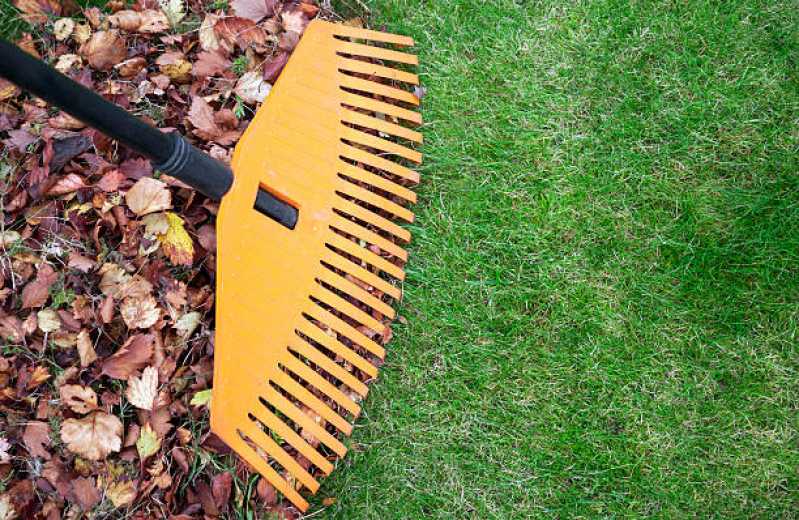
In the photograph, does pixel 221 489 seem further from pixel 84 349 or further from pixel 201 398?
pixel 84 349

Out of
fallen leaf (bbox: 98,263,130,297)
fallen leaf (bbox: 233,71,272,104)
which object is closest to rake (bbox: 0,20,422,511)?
fallen leaf (bbox: 233,71,272,104)

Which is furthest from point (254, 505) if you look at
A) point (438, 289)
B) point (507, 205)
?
point (507, 205)

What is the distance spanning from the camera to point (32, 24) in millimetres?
2107

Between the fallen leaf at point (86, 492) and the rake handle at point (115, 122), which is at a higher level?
the rake handle at point (115, 122)

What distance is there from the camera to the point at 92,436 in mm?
1767

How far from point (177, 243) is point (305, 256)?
395 mm

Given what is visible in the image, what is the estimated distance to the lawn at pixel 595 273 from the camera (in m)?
2.00

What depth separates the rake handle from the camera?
119 centimetres

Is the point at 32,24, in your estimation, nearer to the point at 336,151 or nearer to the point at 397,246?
the point at 336,151

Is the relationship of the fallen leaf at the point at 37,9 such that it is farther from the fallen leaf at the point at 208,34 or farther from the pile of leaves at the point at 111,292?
the fallen leaf at the point at 208,34

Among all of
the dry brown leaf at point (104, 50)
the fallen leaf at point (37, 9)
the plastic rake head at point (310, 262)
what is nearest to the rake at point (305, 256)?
the plastic rake head at point (310, 262)

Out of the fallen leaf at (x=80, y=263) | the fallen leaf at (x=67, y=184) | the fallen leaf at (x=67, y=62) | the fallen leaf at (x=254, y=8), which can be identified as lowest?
the fallen leaf at (x=80, y=263)

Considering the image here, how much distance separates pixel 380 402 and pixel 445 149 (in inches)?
35.0

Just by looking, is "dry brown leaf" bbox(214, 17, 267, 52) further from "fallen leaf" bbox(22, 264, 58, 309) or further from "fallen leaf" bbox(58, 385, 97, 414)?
"fallen leaf" bbox(58, 385, 97, 414)
